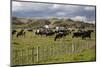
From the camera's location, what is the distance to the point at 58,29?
2793 millimetres

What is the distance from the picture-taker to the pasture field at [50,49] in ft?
8.54

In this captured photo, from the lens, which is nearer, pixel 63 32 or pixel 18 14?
pixel 18 14

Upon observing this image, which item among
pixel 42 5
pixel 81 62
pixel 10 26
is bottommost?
pixel 81 62

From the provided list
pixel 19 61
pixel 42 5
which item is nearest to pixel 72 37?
pixel 42 5

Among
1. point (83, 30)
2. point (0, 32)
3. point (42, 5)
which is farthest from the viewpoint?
point (83, 30)

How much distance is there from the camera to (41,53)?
2.70 meters

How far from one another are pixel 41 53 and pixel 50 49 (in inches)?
5.3

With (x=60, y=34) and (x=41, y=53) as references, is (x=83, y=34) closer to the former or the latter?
(x=60, y=34)

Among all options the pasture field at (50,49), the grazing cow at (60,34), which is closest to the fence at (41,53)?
the pasture field at (50,49)

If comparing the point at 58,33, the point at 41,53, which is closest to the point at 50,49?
the point at 41,53

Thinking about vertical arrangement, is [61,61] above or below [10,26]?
below

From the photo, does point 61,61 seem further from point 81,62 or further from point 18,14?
point 18,14

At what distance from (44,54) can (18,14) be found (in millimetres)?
611

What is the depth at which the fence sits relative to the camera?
2592mm
